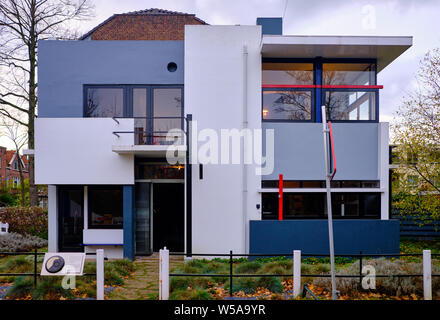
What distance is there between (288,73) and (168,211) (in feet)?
20.2

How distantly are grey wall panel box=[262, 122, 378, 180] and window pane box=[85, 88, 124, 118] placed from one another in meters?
4.88

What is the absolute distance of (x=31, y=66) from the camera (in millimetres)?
13789

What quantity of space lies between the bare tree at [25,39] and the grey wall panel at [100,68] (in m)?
4.10

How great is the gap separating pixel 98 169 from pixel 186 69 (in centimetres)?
420

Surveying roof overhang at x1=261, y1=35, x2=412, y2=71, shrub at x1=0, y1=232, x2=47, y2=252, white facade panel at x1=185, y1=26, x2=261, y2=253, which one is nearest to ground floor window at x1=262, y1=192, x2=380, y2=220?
white facade panel at x1=185, y1=26, x2=261, y2=253

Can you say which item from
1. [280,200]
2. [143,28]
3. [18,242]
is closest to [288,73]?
[280,200]

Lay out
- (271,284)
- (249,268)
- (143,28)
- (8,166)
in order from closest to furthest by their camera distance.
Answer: (271,284), (249,268), (143,28), (8,166)

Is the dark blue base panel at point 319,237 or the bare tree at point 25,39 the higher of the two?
the bare tree at point 25,39

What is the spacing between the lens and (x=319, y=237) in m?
8.66

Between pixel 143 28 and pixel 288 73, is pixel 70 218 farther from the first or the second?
pixel 143 28

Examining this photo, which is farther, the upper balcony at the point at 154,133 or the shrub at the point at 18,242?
the shrub at the point at 18,242

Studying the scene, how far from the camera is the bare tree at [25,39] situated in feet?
40.9

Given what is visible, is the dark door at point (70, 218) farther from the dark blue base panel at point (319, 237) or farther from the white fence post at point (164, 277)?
the dark blue base panel at point (319, 237)

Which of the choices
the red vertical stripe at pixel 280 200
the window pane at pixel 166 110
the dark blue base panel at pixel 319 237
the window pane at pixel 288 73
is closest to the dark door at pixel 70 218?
the window pane at pixel 166 110
